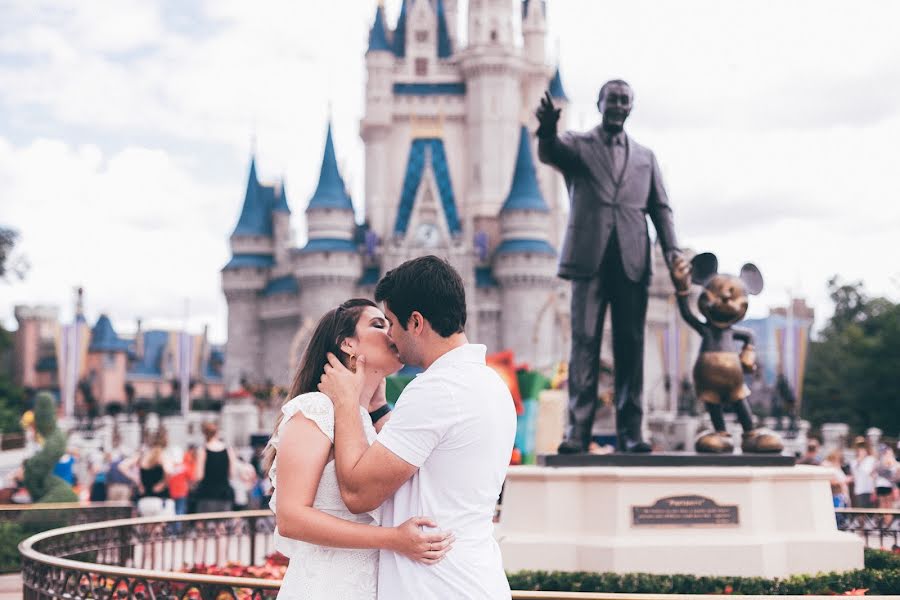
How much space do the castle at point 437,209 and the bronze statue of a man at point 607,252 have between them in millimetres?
44161

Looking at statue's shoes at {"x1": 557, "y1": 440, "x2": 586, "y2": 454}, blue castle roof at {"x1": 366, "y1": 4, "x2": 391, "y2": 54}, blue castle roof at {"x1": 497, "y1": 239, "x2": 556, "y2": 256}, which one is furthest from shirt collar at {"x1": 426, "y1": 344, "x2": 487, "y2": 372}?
blue castle roof at {"x1": 366, "y1": 4, "x2": 391, "y2": 54}

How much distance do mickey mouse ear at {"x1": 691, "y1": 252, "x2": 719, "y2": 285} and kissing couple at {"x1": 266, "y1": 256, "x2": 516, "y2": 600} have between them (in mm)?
4634

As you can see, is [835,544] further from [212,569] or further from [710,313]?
[212,569]

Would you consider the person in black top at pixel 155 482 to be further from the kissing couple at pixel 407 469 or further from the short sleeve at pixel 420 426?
the short sleeve at pixel 420 426

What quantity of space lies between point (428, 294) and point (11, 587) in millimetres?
6781

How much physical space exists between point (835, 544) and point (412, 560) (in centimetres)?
422

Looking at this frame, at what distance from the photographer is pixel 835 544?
19.8 ft

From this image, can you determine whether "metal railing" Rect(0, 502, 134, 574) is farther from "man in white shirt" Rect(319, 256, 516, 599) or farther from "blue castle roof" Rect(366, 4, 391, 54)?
"blue castle roof" Rect(366, 4, 391, 54)

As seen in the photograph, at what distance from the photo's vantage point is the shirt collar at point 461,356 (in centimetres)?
262

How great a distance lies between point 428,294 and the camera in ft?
8.55

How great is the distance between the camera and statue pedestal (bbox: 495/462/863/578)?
5.82m

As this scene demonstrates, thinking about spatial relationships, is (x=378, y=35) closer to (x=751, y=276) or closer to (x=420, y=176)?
(x=420, y=176)

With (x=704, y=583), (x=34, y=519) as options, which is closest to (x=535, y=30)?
(x=34, y=519)

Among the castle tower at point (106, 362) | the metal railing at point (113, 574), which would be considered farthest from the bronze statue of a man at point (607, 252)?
the castle tower at point (106, 362)
